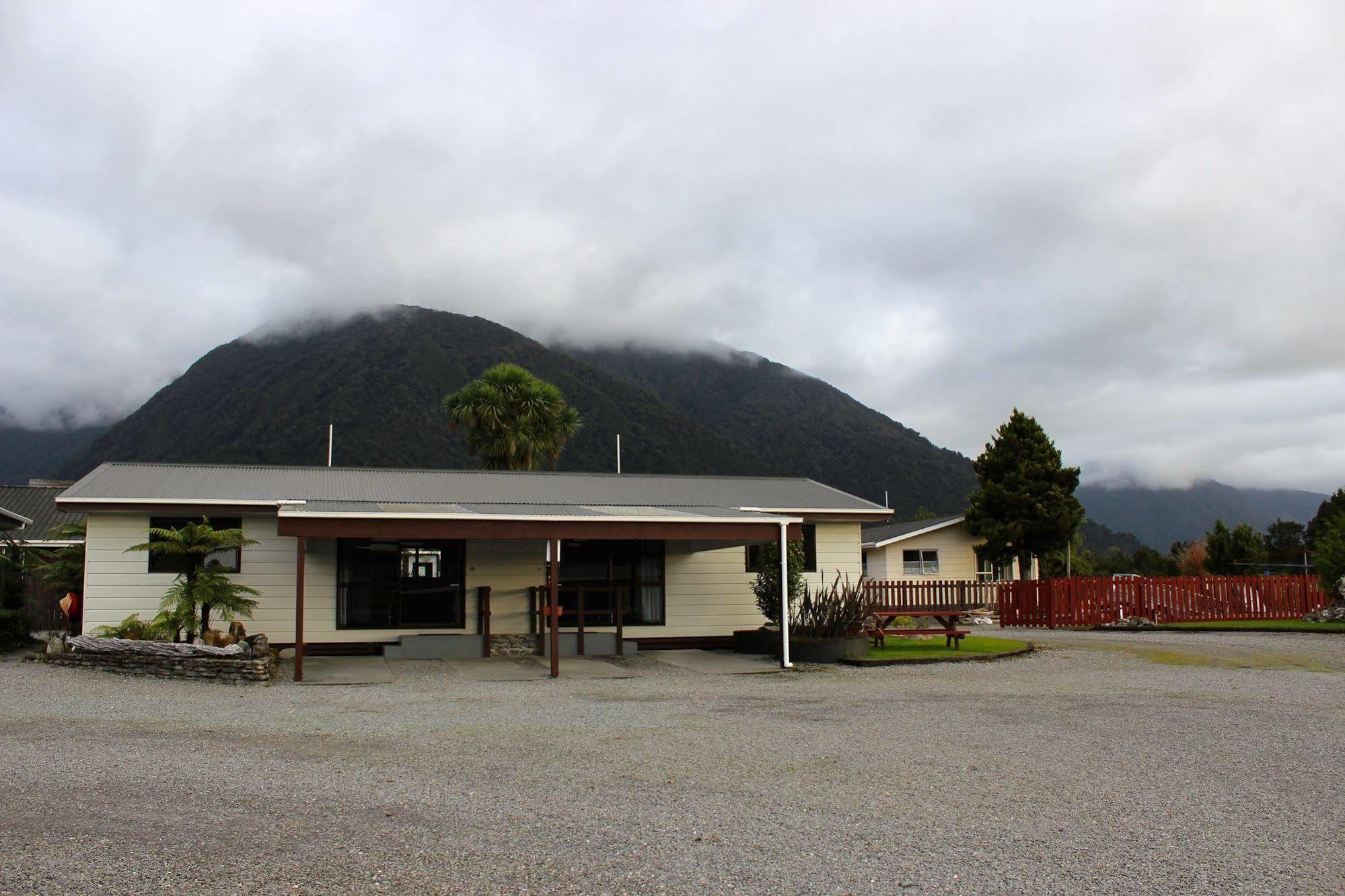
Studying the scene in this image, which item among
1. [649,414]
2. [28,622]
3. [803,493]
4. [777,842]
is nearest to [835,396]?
[649,414]

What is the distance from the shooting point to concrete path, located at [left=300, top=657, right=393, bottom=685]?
12461mm

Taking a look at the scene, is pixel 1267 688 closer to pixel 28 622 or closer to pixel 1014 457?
pixel 28 622

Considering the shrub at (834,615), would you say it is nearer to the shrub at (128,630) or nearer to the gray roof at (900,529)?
the shrub at (128,630)

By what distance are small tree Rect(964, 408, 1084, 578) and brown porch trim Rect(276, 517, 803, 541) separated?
1962 cm

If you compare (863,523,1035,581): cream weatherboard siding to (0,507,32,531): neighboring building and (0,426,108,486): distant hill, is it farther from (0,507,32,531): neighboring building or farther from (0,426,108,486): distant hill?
(0,426,108,486): distant hill

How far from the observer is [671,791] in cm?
631

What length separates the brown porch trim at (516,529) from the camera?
1250 centimetres

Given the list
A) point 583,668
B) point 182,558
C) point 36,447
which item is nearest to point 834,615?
point 583,668

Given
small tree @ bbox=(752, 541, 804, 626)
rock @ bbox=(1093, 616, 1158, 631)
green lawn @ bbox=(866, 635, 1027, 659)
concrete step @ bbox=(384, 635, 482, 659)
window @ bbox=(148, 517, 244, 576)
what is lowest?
rock @ bbox=(1093, 616, 1158, 631)

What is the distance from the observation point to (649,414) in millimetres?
79688

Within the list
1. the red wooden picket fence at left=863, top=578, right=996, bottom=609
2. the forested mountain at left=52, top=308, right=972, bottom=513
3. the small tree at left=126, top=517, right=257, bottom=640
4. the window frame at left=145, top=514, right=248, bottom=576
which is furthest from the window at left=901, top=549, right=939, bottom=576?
the forested mountain at left=52, top=308, right=972, bottom=513

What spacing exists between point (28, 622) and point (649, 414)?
6395cm

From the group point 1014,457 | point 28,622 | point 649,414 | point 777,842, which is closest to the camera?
point 777,842

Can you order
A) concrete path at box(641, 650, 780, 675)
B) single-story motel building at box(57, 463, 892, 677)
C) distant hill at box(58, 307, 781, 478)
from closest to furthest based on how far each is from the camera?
single-story motel building at box(57, 463, 892, 677) → concrete path at box(641, 650, 780, 675) → distant hill at box(58, 307, 781, 478)
